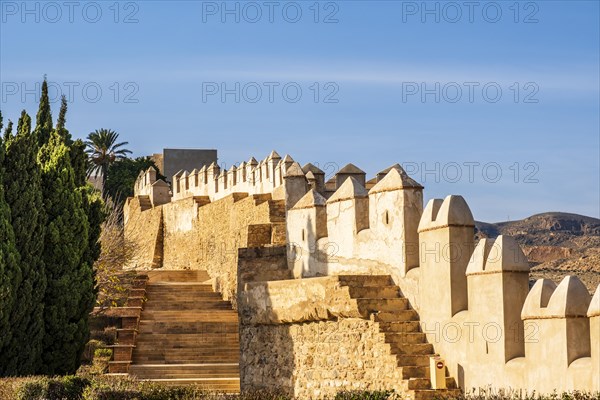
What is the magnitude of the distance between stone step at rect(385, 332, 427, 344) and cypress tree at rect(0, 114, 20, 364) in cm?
773

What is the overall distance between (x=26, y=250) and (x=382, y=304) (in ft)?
26.6

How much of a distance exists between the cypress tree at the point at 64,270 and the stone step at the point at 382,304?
26.8 ft

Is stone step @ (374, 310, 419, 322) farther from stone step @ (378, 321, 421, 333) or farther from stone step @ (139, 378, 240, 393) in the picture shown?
stone step @ (139, 378, 240, 393)

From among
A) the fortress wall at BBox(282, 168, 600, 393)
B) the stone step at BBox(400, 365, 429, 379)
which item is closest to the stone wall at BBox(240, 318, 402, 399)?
the stone step at BBox(400, 365, 429, 379)

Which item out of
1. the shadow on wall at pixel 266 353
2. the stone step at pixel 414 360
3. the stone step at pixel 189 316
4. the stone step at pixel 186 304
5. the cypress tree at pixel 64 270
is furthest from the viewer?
the stone step at pixel 186 304

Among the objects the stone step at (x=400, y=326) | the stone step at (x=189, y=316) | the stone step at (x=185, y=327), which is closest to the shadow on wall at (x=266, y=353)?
the stone step at (x=400, y=326)

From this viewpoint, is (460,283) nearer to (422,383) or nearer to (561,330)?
(422,383)

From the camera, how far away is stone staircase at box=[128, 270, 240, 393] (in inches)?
1213

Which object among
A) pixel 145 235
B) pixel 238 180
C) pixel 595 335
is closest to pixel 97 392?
pixel 595 335

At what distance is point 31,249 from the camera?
83.1 feet

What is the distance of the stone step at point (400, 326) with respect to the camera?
19625mm

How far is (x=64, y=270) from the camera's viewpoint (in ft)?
86.5

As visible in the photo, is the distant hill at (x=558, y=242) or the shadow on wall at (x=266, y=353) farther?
the distant hill at (x=558, y=242)

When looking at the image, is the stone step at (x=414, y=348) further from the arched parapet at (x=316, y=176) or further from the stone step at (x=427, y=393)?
the arched parapet at (x=316, y=176)
